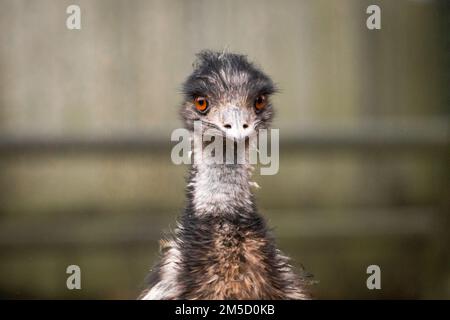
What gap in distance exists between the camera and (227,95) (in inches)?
42.3

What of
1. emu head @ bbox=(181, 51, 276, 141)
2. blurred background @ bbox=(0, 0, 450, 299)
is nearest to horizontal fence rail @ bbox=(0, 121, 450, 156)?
blurred background @ bbox=(0, 0, 450, 299)

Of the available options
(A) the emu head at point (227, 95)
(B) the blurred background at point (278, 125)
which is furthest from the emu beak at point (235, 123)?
(B) the blurred background at point (278, 125)

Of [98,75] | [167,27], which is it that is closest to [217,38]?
[167,27]

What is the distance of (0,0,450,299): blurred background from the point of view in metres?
2.35

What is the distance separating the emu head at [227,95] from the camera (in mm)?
1056

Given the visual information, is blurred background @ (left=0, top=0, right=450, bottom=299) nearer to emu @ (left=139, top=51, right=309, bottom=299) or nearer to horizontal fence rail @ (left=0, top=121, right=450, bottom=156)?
horizontal fence rail @ (left=0, top=121, right=450, bottom=156)

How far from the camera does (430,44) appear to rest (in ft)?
8.41

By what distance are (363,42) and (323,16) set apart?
16 cm

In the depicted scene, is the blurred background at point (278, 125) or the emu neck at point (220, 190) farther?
the blurred background at point (278, 125)

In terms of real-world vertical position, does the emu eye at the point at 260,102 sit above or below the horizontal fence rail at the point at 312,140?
above

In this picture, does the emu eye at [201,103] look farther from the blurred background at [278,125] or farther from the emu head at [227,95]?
the blurred background at [278,125]

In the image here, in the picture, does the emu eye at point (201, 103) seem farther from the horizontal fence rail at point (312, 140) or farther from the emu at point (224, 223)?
the horizontal fence rail at point (312, 140)

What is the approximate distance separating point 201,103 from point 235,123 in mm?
87

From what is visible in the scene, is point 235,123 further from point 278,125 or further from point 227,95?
point 278,125
